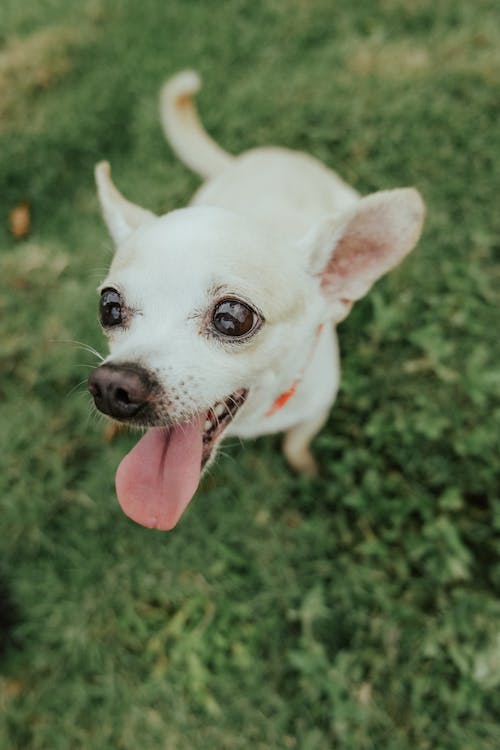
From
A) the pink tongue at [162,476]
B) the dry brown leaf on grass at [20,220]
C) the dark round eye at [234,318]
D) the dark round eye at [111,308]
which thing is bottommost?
the pink tongue at [162,476]

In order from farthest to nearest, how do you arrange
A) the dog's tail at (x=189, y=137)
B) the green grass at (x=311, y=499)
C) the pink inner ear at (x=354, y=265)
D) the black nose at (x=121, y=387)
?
1. the dog's tail at (x=189, y=137)
2. the green grass at (x=311, y=499)
3. the pink inner ear at (x=354, y=265)
4. the black nose at (x=121, y=387)

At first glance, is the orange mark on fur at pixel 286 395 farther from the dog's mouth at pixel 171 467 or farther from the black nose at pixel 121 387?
the black nose at pixel 121 387

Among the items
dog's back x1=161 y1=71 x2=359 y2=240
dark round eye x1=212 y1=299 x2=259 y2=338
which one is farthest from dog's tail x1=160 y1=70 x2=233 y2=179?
dark round eye x1=212 y1=299 x2=259 y2=338

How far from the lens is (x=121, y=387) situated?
5.22 ft

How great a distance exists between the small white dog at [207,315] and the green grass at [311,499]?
964 millimetres

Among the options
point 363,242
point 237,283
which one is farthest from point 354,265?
point 237,283

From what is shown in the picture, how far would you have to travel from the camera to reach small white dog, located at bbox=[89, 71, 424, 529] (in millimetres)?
1685

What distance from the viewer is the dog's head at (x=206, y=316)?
168cm

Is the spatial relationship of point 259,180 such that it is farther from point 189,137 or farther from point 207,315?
point 207,315

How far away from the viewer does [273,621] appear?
273 centimetres

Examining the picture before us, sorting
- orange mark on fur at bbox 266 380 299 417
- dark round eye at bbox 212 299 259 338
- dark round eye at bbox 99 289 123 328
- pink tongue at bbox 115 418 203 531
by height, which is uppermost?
Answer: dark round eye at bbox 99 289 123 328

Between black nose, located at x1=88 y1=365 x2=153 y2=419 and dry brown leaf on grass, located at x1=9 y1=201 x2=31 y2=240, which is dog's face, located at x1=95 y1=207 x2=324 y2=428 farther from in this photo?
dry brown leaf on grass, located at x1=9 y1=201 x2=31 y2=240

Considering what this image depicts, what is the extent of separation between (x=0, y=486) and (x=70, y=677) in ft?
3.80

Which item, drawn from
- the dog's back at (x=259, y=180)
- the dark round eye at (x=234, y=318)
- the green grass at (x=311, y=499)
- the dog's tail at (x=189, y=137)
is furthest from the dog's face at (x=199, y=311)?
the dog's tail at (x=189, y=137)
